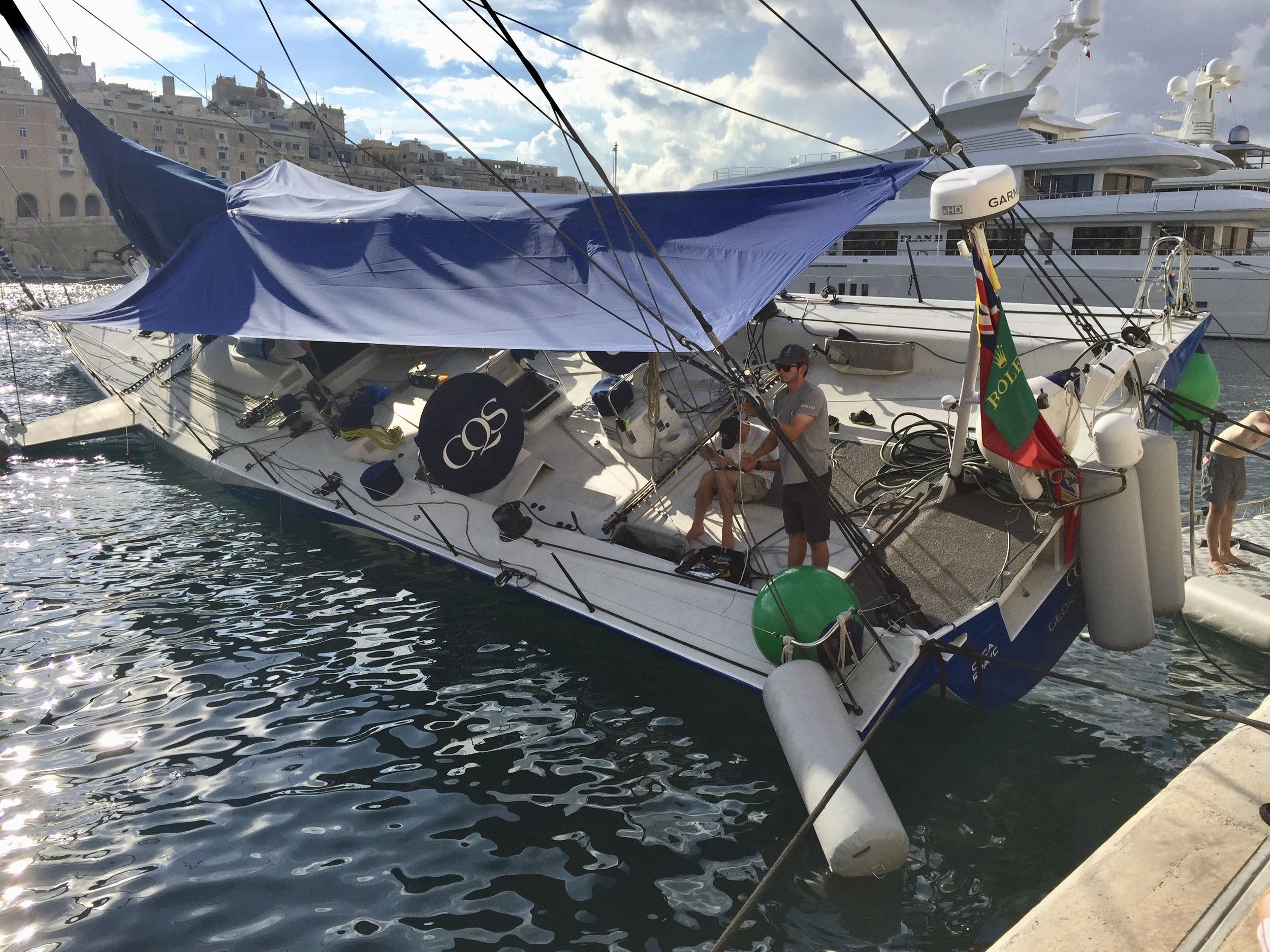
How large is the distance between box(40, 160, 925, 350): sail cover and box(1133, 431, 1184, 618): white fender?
8.55 feet

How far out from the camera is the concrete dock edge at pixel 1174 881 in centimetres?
284

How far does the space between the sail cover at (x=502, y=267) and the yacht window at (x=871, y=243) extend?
22829mm

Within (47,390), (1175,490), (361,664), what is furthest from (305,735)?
(47,390)

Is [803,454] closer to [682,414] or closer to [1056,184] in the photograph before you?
[682,414]

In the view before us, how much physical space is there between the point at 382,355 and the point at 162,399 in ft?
11.6

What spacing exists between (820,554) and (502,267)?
4.13 metres

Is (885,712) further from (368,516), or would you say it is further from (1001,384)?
(368,516)

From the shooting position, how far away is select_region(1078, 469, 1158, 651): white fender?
201 inches

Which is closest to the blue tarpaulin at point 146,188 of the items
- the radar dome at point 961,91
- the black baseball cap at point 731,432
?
the black baseball cap at point 731,432

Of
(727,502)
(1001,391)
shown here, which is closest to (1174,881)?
(1001,391)

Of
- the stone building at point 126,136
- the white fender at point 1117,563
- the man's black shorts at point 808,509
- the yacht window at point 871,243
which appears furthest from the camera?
the stone building at point 126,136

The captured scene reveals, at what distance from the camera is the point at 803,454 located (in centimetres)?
531

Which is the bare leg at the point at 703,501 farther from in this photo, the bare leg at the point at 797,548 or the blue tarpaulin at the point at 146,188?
the blue tarpaulin at the point at 146,188

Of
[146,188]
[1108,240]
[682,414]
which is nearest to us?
[682,414]
